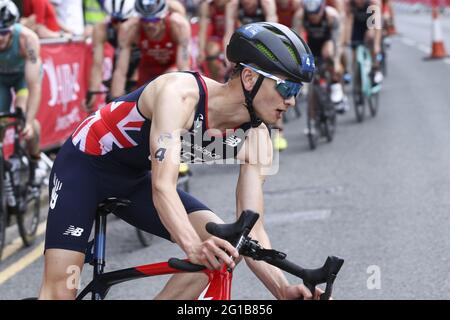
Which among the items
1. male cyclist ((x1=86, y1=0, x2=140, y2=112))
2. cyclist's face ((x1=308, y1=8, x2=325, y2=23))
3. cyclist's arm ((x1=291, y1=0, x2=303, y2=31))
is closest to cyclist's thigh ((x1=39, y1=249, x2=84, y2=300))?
male cyclist ((x1=86, y1=0, x2=140, y2=112))

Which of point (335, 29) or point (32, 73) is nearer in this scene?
point (32, 73)

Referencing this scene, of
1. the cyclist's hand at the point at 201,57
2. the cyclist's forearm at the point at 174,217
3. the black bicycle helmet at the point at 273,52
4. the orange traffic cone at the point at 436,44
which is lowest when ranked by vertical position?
the orange traffic cone at the point at 436,44

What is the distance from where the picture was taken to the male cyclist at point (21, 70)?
9039 mm

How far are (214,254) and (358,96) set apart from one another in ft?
42.2

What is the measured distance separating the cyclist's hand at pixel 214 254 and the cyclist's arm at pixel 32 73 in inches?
218

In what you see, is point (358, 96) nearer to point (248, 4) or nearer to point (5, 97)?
point (248, 4)

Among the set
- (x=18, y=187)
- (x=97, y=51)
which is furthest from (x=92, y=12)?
(x=18, y=187)

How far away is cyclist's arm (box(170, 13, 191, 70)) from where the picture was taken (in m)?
10.2

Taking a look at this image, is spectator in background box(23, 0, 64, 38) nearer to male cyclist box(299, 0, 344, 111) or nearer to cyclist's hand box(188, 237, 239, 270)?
male cyclist box(299, 0, 344, 111)

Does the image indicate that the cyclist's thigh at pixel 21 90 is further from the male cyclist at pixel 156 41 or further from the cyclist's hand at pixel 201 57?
the cyclist's hand at pixel 201 57

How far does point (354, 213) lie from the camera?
32.5ft

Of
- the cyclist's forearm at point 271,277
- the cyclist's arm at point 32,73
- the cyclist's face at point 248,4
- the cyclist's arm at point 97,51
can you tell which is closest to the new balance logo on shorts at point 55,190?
the cyclist's forearm at point 271,277

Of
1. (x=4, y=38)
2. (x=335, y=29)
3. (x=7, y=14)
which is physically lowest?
(x=335, y=29)

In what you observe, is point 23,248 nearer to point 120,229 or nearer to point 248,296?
point 120,229
